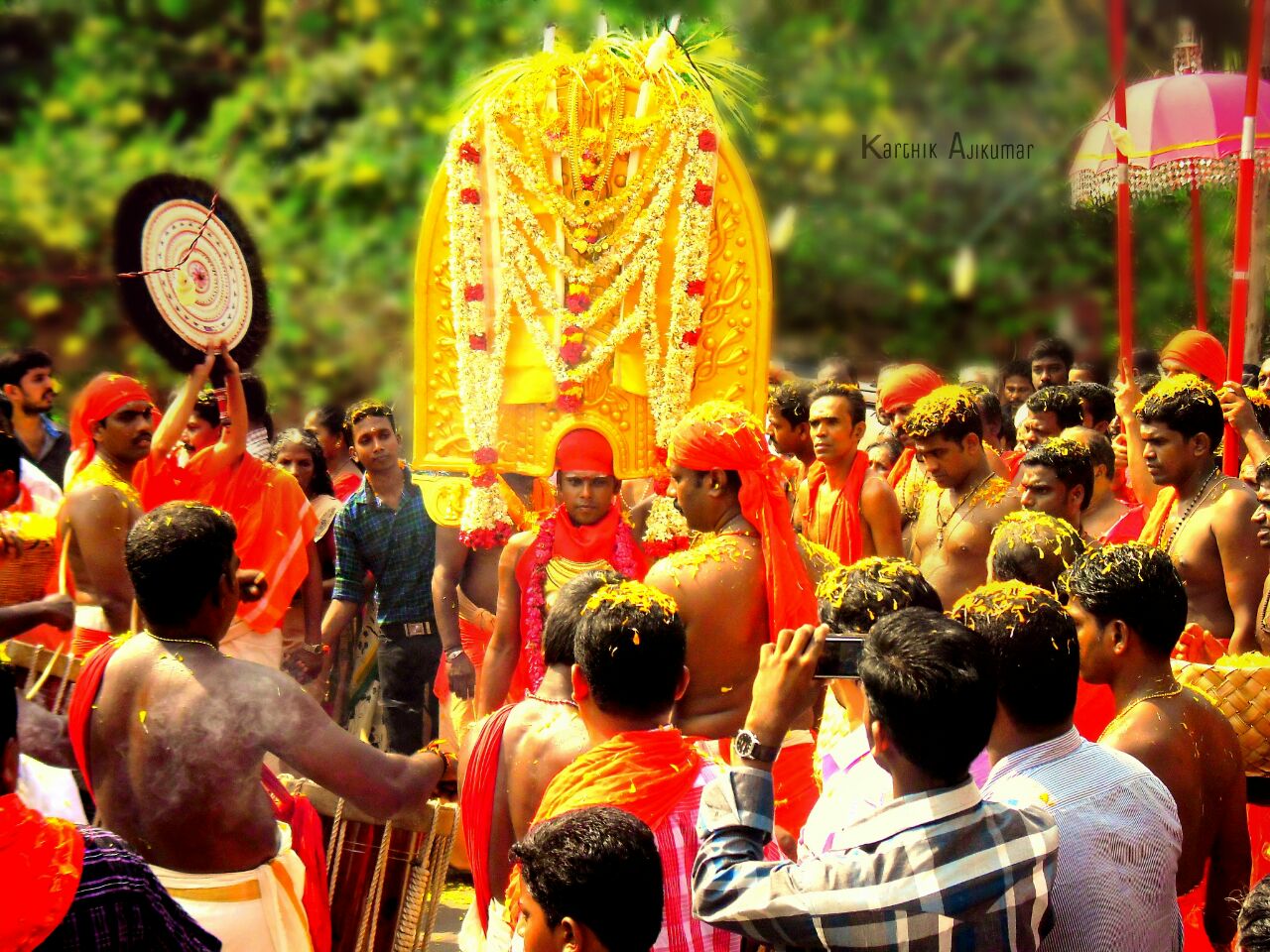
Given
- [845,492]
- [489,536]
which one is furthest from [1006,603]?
[845,492]

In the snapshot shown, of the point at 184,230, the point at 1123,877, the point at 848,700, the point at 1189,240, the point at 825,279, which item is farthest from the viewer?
the point at 1189,240

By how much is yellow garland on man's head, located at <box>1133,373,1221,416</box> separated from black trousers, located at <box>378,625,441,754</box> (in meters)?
3.46

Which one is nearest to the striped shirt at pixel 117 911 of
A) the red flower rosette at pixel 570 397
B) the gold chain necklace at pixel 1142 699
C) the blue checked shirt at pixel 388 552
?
the gold chain necklace at pixel 1142 699

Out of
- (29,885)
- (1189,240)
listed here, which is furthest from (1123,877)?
(1189,240)

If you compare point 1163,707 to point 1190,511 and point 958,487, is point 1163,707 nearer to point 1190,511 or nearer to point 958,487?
point 1190,511

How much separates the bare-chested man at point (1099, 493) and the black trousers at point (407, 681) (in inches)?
119

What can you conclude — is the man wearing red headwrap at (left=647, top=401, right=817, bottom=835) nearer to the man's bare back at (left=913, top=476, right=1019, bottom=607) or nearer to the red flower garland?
the red flower garland

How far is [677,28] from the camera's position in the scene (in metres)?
6.26

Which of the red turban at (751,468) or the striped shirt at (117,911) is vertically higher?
the red turban at (751,468)

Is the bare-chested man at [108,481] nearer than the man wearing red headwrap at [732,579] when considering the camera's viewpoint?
No

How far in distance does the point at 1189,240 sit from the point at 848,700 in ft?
17.4

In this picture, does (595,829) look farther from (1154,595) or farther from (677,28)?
(677,28)

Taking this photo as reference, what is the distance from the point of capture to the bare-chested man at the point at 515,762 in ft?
10.7

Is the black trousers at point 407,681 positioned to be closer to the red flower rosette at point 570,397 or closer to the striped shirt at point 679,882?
the red flower rosette at point 570,397
